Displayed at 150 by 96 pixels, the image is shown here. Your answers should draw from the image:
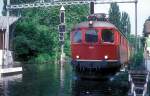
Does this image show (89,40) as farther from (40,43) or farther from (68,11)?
(68,11)

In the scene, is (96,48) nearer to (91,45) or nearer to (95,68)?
(91,45)

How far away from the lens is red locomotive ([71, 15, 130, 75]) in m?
24.9

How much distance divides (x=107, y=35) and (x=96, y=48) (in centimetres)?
116

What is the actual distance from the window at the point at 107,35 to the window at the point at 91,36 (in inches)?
19.7

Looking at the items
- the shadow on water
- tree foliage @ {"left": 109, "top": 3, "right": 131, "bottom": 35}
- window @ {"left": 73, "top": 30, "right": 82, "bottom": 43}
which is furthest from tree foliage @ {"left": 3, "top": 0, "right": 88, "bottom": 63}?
the shadow on water

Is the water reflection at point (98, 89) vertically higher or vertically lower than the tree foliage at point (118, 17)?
lower

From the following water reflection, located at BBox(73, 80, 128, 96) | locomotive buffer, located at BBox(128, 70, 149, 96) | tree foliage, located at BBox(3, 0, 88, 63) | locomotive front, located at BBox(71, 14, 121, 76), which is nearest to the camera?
locomotive buffer, located at BBox(128, 70, 149, 96)

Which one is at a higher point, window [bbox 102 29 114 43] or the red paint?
window [bbox 102 29 114 43]

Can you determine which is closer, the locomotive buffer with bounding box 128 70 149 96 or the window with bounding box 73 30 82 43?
the locomotive buffer with bounding box 128 70 149 96

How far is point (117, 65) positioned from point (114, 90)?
4.31 meters

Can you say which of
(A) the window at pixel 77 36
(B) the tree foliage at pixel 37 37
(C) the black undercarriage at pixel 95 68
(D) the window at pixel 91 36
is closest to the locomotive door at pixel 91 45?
(D) the window at pixel 91 36

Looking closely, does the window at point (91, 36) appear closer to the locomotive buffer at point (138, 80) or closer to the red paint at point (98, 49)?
the red paint at point (98, 49)

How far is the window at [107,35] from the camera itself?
84.0 feet

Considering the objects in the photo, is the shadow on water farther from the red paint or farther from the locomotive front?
the red paint
